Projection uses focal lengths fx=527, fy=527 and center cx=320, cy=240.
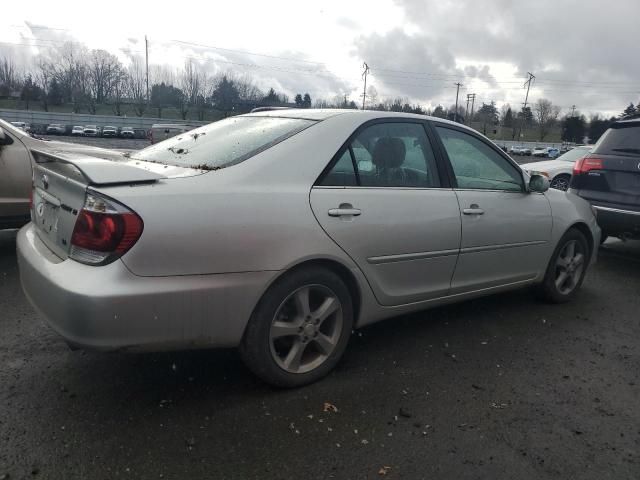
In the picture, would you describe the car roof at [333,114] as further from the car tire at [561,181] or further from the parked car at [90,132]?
the parked car at [90,132]

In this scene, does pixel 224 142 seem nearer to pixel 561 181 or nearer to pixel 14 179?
pixel 14 179

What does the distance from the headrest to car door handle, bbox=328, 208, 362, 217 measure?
17.3 inches

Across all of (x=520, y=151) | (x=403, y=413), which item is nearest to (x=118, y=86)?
(x=520, y=151)

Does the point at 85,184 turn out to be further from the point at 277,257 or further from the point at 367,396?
the point at 367,396

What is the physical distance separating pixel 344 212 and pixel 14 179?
4.16 m

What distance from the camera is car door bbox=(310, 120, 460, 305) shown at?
9.89ft

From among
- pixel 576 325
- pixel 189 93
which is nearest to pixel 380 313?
pixel 576 325

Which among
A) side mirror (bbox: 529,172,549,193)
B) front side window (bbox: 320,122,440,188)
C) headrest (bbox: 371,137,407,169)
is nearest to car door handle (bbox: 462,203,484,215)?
front side window (bbox: 320,122,440,188)

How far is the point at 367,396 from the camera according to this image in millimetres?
2941

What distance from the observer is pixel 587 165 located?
21.3 ft

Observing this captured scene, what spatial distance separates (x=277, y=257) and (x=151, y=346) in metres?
0.74

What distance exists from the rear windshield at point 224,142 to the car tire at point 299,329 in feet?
2.47

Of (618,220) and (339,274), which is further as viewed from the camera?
(618,220)

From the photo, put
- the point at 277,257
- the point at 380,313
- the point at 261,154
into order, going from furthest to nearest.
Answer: the point at 380,313, the point at 261,154, the point at 277,257
